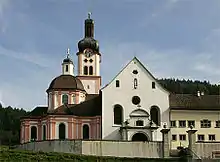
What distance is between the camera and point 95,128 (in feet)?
212

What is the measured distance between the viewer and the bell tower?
87.9 metres

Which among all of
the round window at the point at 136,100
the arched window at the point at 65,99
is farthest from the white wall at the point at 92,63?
the round window at the point at 136,100

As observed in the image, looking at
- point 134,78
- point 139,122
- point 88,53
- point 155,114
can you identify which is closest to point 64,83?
point 134,78

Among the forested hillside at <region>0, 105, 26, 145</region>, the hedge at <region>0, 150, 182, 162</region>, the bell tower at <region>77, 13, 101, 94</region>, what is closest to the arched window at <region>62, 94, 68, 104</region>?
the bell tower at <region>77, 13, 101, 94</region>

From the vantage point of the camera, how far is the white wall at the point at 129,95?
63781mm

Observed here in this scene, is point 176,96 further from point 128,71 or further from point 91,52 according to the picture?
point 91,52

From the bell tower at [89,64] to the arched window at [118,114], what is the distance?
74.1ft

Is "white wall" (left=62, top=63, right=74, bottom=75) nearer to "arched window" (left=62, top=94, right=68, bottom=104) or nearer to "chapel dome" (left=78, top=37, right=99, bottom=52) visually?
"arched window" (left=62, top=94, right=68, bottom=104)

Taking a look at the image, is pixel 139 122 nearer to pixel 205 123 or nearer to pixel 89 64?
pixel 205 123

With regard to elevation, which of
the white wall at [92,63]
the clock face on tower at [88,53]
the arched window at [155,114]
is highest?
the clock face on tower at [88,53]

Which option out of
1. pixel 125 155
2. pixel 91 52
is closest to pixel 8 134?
pixel 91 52

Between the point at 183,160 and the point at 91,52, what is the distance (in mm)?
48800

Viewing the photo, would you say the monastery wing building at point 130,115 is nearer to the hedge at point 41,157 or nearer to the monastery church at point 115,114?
the monastery church at point 115,114

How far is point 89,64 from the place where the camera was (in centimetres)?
8969
